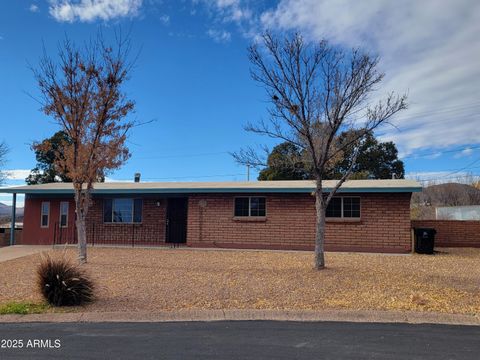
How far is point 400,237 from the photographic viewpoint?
A: 1664 cm

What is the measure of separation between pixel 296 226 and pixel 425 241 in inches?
180

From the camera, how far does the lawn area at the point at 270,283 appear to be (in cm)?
779

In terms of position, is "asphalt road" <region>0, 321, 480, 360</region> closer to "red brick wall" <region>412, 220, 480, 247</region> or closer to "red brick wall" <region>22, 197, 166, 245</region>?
"red brick wall" <region>22, 197, 166, 245</region>

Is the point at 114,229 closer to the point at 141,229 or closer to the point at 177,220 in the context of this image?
the point at 141,229

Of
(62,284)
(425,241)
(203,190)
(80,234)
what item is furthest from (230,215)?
(62,284)

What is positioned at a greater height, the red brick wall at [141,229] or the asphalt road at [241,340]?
the red brick wall at [141,229]

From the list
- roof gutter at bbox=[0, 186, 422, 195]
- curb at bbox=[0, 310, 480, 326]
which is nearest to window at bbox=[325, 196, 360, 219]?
roof gutter at bbox=[0, 186, 422, 195]

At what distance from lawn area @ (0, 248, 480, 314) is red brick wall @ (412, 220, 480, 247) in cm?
456

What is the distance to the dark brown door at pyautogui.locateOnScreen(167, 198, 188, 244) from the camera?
19.9m

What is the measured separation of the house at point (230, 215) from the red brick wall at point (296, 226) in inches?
1.4

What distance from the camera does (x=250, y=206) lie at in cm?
1828

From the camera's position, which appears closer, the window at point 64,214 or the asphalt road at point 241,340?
the asphalt road at point 241,340

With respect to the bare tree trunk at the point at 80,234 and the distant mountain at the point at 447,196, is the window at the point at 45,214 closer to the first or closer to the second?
the bare tree trunk at the point at 80,234

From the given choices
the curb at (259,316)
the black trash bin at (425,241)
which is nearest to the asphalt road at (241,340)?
the curb at (259,316)
